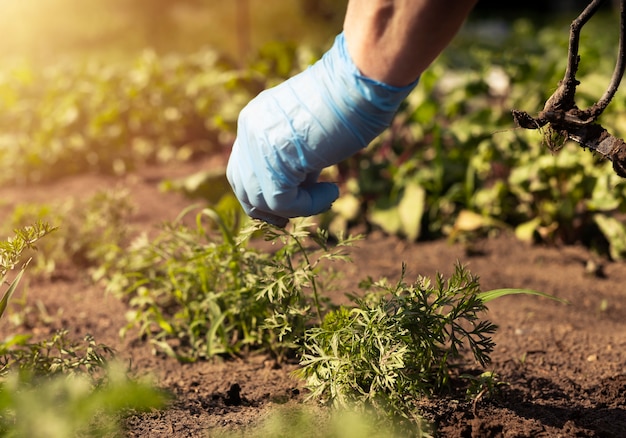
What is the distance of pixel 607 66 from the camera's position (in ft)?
17.6

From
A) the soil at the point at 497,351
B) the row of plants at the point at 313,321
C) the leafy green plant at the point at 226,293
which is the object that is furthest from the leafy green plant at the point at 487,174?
the leafy green plant at the point at 226,293

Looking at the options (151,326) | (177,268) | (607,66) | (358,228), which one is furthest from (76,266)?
(607,66)

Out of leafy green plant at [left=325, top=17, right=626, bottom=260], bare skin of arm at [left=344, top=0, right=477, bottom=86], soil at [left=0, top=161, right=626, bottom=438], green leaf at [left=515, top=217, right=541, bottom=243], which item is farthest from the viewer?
green leaf at [left=515, top=217, right=541, bottom=243]

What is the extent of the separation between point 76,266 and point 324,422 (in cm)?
192

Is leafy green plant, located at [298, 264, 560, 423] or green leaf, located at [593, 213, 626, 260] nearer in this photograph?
leafy green plant, located at [298, 264, 560, 423]

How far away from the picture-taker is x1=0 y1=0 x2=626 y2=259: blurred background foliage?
3.36 meters

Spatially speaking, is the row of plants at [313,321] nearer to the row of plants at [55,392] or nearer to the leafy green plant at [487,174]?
the row of plants at [55,392]

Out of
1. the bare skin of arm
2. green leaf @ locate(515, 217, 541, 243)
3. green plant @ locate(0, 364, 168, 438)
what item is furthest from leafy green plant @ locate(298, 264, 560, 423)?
green leaf @ locate(515, 217, 541, 243)

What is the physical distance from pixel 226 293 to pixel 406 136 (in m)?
2.23

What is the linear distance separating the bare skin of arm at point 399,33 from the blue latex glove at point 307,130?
37 millimetres

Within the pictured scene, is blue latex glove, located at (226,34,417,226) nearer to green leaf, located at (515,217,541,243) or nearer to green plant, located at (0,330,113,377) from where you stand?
green plant, located at (0,330,113,377)

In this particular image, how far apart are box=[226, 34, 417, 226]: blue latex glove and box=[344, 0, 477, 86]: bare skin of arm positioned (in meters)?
0.04

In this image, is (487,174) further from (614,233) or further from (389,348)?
(389,348)

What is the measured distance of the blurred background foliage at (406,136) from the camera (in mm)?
3355
